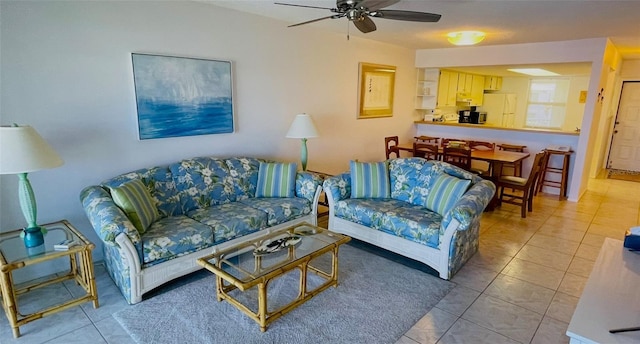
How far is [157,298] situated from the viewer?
2613mm

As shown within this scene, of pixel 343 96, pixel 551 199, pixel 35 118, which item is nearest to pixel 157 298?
pixel 35 118

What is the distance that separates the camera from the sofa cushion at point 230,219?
293 cm

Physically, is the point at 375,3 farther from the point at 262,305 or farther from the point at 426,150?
the point at 426,150

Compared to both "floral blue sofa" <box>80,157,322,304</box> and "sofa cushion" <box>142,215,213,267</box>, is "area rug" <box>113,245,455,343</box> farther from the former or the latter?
"sofa cushion" <box>142,215,213,267</box>

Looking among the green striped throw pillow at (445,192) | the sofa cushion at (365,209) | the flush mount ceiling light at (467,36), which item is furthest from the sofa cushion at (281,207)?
the flush mount ceiling light at (467,36)

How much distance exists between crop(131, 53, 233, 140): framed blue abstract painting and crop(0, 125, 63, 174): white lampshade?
914 millimetres

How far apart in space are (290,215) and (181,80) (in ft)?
5.50

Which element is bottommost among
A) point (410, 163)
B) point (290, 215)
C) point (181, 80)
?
point (290, 215)

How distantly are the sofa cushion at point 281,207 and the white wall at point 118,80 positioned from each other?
0.77 metres

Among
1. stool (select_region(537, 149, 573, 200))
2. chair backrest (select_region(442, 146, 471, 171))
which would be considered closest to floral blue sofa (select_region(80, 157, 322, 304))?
chair backrest (select_region(442, 146, 471, 171))

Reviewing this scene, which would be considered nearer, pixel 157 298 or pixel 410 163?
pixel 157 298

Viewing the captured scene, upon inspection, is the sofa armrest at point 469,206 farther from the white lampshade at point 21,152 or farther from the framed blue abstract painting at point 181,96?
the white lampshade at point 21,152

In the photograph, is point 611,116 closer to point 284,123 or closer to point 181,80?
point 284,123

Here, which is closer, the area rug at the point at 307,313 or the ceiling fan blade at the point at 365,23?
the area rug at the point at 307,313
